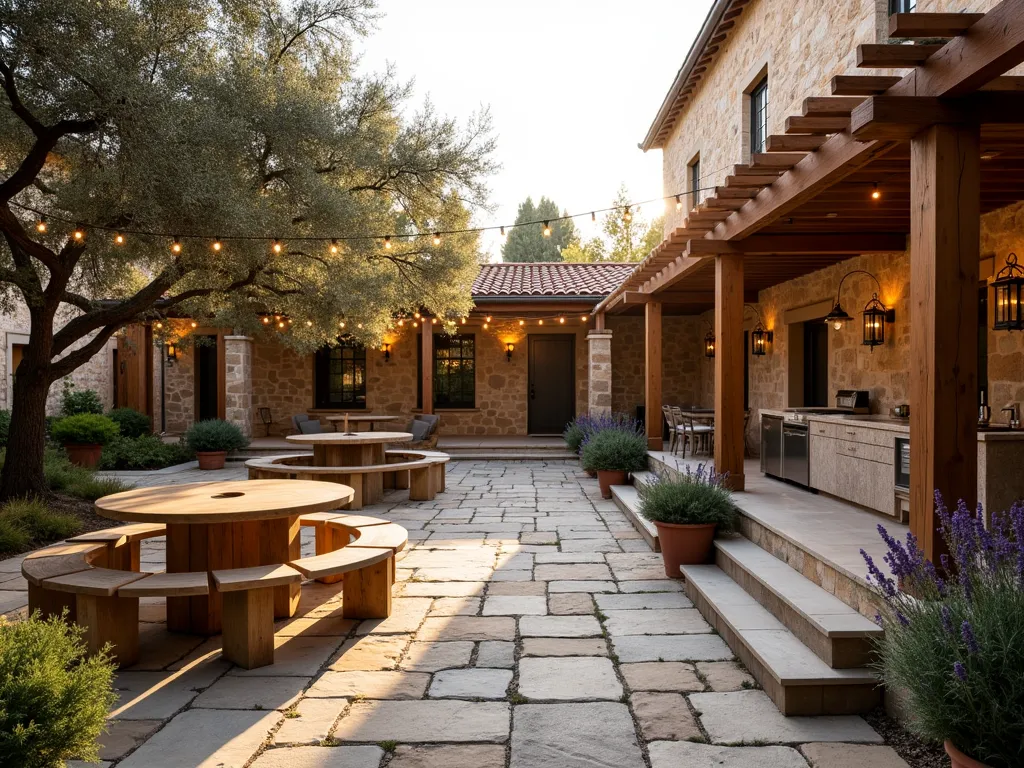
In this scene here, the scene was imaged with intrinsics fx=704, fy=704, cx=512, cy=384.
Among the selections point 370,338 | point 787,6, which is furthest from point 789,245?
point 370,338

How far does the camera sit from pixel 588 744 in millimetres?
2648

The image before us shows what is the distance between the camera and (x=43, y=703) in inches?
79.4

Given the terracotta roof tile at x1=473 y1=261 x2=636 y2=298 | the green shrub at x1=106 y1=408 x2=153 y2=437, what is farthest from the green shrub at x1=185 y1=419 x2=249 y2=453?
the terracotta roof tile at x1=473 y1=261 x2=636 y2=298

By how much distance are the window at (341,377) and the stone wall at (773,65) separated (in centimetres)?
700

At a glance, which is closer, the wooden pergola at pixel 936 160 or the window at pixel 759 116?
the wooden pergola at pixel 936 160

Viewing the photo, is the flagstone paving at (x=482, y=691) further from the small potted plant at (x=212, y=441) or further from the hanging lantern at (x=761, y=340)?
the small potted plant at (x=212, y=441)

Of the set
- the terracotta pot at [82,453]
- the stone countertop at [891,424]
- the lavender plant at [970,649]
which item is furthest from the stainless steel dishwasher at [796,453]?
the terracotta pot at [82,453]

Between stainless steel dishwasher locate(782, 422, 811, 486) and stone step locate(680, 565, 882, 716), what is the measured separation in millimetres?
2639

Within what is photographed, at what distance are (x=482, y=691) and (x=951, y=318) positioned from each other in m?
2.55

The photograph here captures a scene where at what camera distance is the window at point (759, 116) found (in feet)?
27.2

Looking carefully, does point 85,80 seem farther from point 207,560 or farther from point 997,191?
point 997,191

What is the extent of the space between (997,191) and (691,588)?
3.38m

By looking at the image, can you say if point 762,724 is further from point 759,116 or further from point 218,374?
point 218,374

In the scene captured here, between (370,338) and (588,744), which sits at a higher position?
(370,338)
